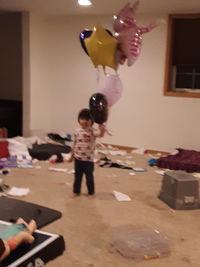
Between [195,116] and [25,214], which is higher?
[195,116]

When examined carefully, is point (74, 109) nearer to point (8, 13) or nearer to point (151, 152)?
point (151, 152)

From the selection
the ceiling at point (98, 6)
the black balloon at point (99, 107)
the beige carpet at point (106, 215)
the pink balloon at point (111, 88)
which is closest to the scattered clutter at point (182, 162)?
the beige carpet at point (106, 215)

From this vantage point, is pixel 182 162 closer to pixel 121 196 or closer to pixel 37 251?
pixel 121 196

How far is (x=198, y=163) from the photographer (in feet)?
14.8

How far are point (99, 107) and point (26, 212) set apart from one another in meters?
1.05

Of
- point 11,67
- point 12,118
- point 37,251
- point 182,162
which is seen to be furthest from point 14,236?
point 11,67

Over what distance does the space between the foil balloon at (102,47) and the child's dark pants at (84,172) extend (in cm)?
99

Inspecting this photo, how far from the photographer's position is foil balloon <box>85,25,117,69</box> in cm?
295

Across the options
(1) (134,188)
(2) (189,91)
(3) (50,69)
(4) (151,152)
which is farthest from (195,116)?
(3) (50,69)

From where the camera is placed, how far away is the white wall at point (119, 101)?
532cm

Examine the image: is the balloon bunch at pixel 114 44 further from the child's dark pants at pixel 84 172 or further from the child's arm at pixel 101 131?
the child's dark pants at pixel 84 172

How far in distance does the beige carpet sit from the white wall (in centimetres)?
104

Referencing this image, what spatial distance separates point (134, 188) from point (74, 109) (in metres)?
2.46

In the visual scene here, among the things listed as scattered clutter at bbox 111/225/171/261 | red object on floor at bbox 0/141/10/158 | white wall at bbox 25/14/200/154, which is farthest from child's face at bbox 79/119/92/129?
white wall at bbox 25/14/200/154
